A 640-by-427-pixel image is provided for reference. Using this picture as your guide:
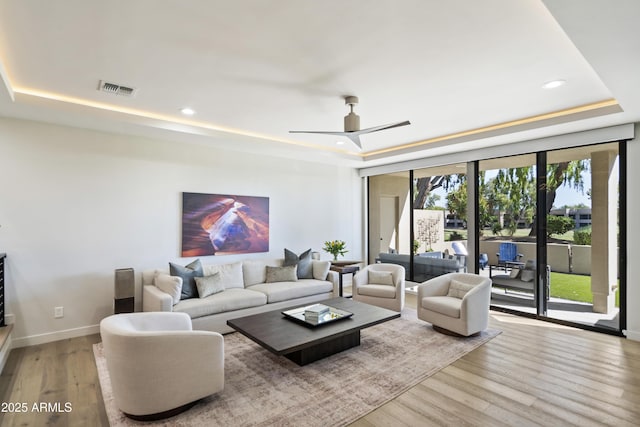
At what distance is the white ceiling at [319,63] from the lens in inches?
79.3

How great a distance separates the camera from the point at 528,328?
440cm

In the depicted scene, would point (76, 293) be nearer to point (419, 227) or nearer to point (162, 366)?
point (162, 366)

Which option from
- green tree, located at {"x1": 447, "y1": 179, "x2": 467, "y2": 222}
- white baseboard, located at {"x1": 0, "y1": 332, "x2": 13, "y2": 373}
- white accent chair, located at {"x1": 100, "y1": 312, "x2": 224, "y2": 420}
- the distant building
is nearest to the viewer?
white accent chair, located at {"x1": 100, "y1": 312, "x2": 224, "y2": 420}

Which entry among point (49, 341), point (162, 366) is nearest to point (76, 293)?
point (49, 341)

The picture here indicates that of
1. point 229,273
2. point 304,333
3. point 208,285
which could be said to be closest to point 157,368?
point 304,333

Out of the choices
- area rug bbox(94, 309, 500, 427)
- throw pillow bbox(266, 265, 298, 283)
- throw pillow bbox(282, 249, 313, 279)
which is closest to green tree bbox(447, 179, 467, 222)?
area rug bbox(94, 309, 500, 427)

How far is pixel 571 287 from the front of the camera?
4.64 m

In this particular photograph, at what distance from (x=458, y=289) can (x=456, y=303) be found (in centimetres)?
37

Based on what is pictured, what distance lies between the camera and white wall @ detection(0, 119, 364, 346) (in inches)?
147

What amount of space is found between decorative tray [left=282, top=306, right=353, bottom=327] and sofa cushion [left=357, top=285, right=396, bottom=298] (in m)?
1.36

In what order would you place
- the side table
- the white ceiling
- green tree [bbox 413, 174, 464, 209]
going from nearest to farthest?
the white ceiling < the side table < green tree [bbox 413, 174, 464, 209]

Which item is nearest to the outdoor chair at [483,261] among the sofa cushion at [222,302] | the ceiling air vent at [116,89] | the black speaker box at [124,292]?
the sofa cushion at [222,302]

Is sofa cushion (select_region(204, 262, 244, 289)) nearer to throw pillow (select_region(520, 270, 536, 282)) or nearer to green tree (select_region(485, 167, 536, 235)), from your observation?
green tree (select_region(485, 167, 536, 235))

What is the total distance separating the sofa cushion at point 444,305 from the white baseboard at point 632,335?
1985 millimetres
